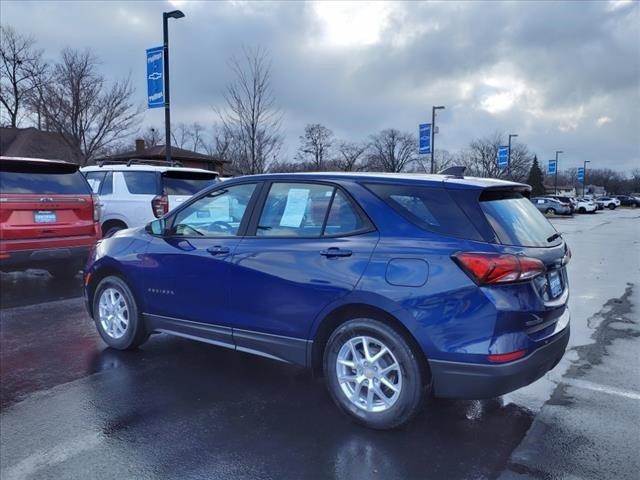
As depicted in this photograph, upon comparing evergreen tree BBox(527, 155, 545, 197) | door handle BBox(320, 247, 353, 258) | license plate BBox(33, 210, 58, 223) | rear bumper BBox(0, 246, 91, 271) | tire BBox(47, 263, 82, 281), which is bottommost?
tire BBox(47, 263, 82, 281)

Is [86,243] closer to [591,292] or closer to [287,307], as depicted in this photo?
[287,307]

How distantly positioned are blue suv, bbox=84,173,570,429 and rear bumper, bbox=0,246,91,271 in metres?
3.80

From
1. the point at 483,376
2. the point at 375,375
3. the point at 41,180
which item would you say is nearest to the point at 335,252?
the point at 375,375

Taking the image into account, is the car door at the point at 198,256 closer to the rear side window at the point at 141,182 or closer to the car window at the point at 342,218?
the car window at the point at 342,218

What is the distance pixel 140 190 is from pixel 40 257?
282cm

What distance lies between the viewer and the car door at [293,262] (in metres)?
3.55

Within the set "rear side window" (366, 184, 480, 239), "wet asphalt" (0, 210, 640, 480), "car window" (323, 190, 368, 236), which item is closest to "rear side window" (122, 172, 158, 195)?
"wet asphalt" (0, 210, 640, 480)

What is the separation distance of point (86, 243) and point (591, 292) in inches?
326

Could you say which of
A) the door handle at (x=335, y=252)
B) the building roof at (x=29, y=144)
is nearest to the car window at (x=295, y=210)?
the door handle at (x=335, y=252)

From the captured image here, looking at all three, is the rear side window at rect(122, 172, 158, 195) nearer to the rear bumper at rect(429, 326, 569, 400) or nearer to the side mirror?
the side mirror

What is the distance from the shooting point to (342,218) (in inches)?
145

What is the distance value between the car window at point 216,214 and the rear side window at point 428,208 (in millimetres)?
1196

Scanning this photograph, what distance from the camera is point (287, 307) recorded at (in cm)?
378

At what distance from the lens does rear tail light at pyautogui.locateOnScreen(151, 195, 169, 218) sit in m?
9.48
